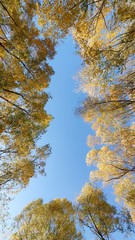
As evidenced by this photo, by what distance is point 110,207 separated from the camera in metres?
9.98

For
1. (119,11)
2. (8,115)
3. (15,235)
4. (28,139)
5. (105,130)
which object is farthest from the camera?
(105,130)

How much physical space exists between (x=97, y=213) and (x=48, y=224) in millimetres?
2353

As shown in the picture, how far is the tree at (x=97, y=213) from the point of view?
30.1 ft

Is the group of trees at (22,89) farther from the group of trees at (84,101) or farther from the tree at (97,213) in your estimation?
the tree at (97,213)

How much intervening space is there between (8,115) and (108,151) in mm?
5525

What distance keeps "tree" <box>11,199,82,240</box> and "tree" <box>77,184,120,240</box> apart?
61 cm

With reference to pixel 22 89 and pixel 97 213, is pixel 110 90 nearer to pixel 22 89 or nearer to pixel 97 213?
pixel 22 89

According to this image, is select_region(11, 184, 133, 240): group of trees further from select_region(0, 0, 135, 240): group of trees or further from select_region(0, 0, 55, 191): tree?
select_region(0, 0, 55, 191): tree

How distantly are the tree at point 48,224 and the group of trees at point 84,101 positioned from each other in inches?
1.6

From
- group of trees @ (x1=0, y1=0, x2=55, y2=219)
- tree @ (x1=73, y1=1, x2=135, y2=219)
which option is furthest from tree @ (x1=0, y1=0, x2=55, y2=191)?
tree @ (x1=73, y1=1, x2=135, y2=219)

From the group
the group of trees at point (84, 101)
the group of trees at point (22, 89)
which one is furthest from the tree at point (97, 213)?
the group of trees at point (22, 89)

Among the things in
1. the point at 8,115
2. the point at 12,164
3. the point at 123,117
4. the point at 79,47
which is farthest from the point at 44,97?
the point at 123,117

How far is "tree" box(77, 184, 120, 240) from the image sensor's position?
916cm

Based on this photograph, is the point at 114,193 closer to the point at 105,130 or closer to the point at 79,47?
the point at 105,130
